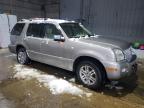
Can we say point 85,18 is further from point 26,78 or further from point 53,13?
point 26,78

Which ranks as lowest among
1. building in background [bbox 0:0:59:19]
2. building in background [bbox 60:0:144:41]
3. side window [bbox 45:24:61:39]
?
side window [bbox 45:24:61:39]

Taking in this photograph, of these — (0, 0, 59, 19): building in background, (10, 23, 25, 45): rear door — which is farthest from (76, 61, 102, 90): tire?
(0, 0, 59, 19): building in background

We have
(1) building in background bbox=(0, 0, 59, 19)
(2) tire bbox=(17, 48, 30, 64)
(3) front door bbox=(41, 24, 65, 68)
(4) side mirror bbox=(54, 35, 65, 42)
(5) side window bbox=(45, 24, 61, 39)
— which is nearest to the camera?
(4) side mirror bbox=(54, 35, 65, 42)

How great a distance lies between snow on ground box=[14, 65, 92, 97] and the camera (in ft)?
14.2

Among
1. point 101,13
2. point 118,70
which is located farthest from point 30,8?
point 118,70

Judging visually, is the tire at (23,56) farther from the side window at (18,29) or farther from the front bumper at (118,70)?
the front bumper at (118,70)

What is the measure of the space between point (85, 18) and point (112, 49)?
7192 millimetres

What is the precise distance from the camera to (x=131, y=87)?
15.3ft

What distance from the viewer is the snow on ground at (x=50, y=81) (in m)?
4.34

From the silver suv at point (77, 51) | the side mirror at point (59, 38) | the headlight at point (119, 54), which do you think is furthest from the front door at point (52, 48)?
the headlight at point (119, 54)

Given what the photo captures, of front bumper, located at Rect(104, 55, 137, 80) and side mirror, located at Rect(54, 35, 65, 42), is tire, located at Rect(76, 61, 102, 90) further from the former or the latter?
side mirror, located at Rect(54, 35, 65, 42)

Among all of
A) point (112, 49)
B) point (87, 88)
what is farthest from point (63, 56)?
point (112, 49)

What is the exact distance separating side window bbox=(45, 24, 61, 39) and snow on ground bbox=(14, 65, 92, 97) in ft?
4.07

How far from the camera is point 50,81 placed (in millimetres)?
4992
